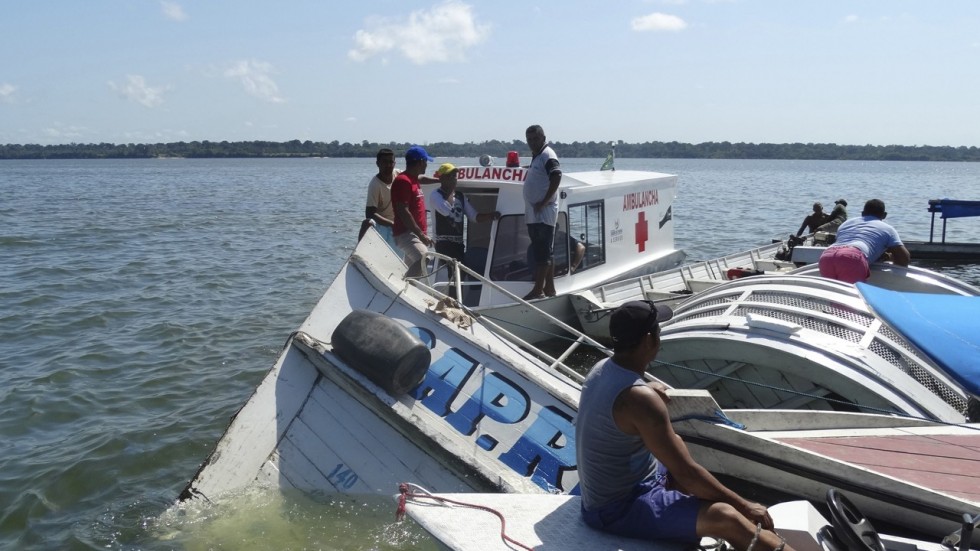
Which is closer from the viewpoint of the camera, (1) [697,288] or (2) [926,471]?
(2) [926,471]

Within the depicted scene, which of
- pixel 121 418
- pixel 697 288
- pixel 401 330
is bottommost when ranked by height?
pixel 121 418

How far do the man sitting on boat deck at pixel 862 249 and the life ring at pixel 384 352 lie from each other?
5.27 m

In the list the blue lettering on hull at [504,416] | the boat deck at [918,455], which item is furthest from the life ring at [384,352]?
the boat deck at [918,455]

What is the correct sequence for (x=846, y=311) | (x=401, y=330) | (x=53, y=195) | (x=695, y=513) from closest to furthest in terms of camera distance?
(x=695, y=513), (x=401, y=330), (x=846, y=311), (x=53, y=195)

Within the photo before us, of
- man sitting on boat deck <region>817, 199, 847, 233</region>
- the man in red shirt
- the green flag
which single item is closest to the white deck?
the man in red shirt

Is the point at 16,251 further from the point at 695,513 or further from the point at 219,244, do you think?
the point at 695,513

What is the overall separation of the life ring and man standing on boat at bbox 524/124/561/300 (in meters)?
4.26

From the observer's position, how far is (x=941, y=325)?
6.51 metres

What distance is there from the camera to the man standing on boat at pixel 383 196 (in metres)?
9.63

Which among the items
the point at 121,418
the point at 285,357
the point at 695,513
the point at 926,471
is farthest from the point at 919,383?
the point at 121,418

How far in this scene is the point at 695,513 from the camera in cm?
340

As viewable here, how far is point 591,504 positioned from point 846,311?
168 inches

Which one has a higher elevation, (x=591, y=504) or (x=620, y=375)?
(x=620, y=375)

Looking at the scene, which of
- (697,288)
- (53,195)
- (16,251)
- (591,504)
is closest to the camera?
(591,504)
